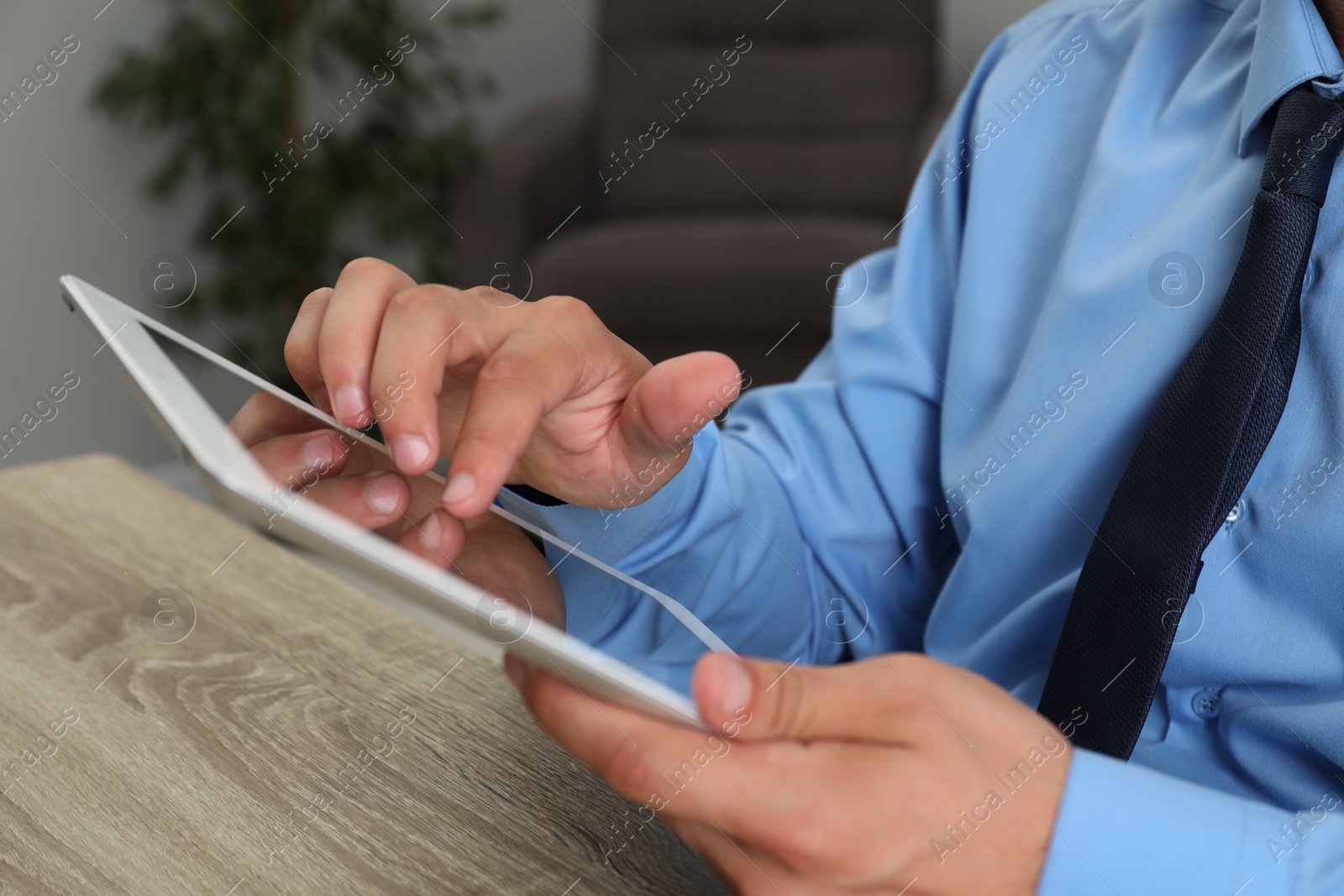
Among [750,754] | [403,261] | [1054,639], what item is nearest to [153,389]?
[750,754]

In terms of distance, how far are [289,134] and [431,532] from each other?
2038mm

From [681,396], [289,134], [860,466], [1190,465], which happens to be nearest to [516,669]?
[681,396]

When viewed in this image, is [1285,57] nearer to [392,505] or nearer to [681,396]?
[681,396]

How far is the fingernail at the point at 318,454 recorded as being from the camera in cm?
34

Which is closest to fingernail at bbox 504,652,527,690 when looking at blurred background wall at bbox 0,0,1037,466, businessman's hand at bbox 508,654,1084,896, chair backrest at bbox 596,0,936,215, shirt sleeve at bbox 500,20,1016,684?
businessman's hand at bbox 508,654,1084,896

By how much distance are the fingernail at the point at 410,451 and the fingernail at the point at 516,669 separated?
8 cm

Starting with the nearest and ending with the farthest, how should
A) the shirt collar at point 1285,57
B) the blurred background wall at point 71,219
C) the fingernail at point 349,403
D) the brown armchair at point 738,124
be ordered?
the fingernail at point 349,403, the shirt collar at point 1285,57, the blurred background wall at point 71,219, the brown armchair at point 738,124

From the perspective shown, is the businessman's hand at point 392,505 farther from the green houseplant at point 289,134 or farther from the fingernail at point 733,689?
the green houseplant at point 289,134

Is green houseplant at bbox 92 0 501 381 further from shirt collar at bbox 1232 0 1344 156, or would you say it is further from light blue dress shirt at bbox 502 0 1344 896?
shirt collar at bbox 1232 0 1344 156

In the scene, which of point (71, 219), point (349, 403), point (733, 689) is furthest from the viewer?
point (71, 219)

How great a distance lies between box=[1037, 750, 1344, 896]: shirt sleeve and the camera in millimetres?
347

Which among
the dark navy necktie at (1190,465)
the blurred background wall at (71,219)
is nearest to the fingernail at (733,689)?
the dark navy necktie at (1190,465)

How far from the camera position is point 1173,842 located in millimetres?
372

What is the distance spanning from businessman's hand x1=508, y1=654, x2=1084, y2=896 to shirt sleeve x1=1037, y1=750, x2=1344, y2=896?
0.04 feet
